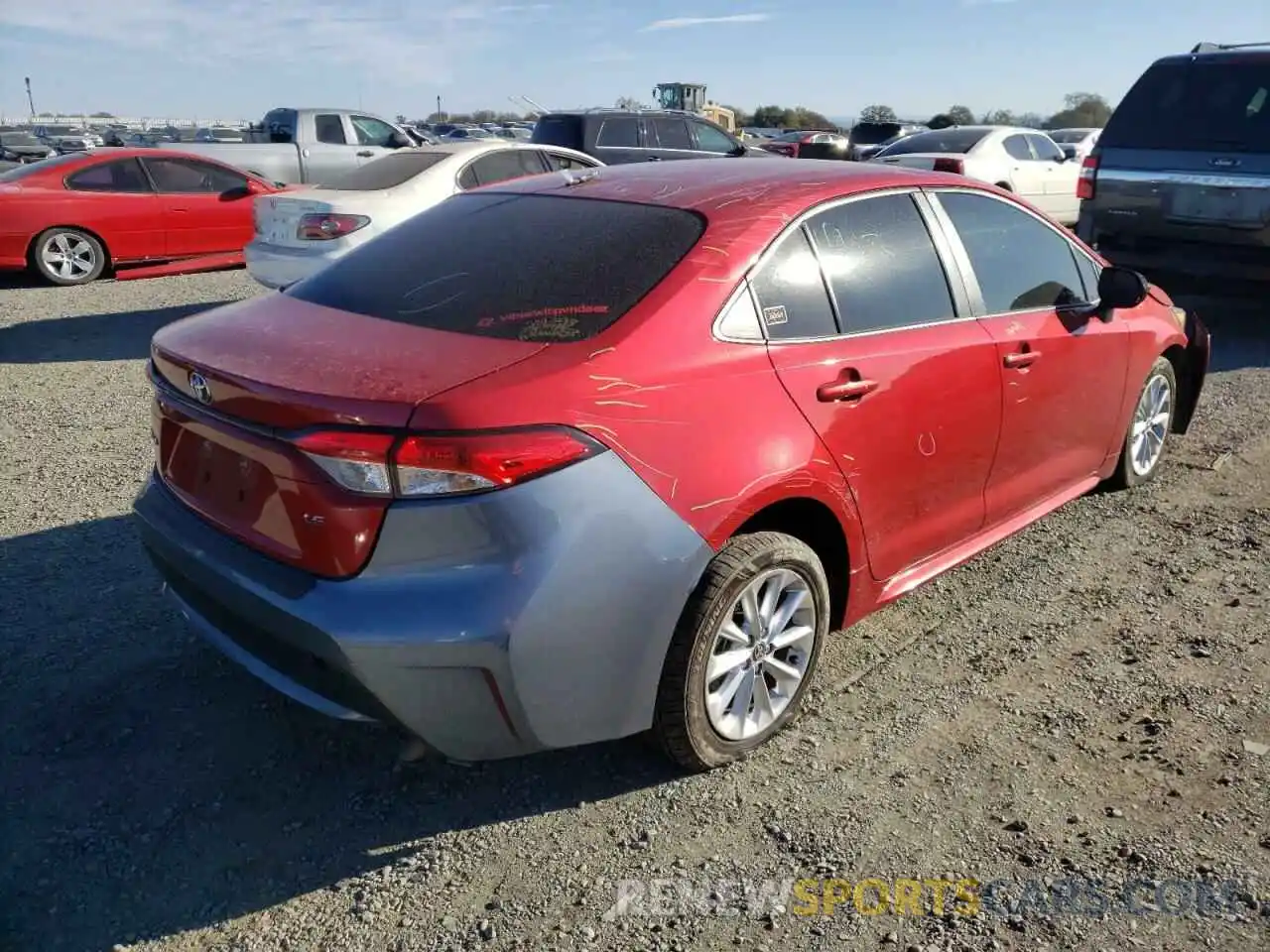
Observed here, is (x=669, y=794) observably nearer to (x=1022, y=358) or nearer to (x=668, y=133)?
(x=1022, y=358)

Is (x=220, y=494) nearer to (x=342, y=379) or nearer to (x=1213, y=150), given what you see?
(x=342, y=379)

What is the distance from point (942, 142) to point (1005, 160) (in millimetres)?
838

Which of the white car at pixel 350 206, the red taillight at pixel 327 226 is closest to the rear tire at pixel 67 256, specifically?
the white car at pixel 350 206

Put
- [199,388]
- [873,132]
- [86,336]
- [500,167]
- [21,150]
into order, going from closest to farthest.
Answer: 1. [199,388]
2. [86,336]
3. [500,167]
4. [21,150]
5. [873,132]

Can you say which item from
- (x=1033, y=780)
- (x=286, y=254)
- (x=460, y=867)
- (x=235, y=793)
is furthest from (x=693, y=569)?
(x=286, y=254)

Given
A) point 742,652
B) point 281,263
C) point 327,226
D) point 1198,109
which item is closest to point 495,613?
point 742,652

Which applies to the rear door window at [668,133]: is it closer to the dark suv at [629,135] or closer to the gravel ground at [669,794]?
the dark suv at [629,135]

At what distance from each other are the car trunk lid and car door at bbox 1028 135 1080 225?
13.2m

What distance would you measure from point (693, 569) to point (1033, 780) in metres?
1.21

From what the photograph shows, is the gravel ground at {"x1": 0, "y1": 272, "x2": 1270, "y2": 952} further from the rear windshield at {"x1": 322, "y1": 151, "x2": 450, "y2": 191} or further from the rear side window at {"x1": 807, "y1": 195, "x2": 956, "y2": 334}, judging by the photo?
the rear windshield at {"x1": 322, "y1": 151, "x2": 450, "y2": 191}

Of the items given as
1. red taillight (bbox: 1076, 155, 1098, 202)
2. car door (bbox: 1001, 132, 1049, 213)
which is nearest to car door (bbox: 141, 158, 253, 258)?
red taillight (bbox: 1076, 155, 1098, 202)

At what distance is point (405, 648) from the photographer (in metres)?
2.34

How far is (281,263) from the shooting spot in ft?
26.0

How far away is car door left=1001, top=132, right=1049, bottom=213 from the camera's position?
1341cm
